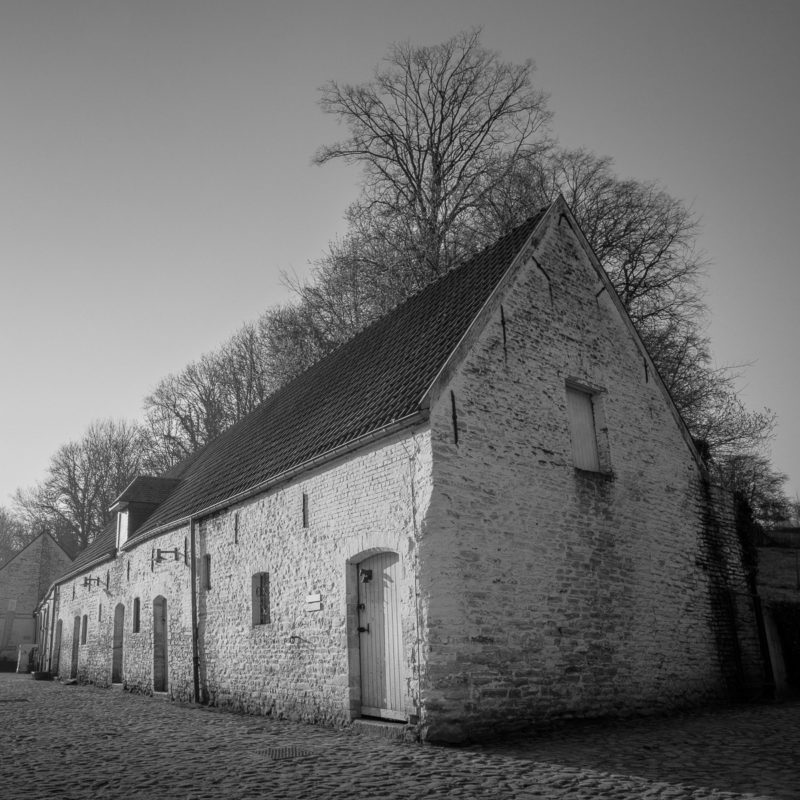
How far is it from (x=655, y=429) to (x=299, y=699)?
7031mm

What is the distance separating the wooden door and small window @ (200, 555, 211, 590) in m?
5.08

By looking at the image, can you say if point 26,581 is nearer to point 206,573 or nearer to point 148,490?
point 148,490

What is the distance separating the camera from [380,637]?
8.89 metres

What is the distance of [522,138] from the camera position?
66.5 ft

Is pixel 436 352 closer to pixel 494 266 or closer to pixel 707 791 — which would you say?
pixel 494 266

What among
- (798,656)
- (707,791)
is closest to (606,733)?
(707,791)

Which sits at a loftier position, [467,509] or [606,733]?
[467,509]

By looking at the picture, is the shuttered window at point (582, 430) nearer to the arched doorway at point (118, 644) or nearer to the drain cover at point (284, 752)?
the drain cover at point (284, 752)

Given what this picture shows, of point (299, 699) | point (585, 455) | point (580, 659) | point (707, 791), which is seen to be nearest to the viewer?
point (707, 791)

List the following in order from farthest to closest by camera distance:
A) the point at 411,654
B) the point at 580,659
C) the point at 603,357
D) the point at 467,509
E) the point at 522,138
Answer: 1. the point at 522,138
2. the point at 603,357
3. the point at 580,659
4. the point at 467,509
5. the point at 411,654

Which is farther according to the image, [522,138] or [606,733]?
[522,138]

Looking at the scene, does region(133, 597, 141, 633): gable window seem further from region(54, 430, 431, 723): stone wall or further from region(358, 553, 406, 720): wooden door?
region(358, 553, 406, 720): wooden door

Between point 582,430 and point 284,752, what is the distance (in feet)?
20.3

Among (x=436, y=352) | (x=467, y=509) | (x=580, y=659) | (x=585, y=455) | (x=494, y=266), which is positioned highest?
(x=494, y=266)
